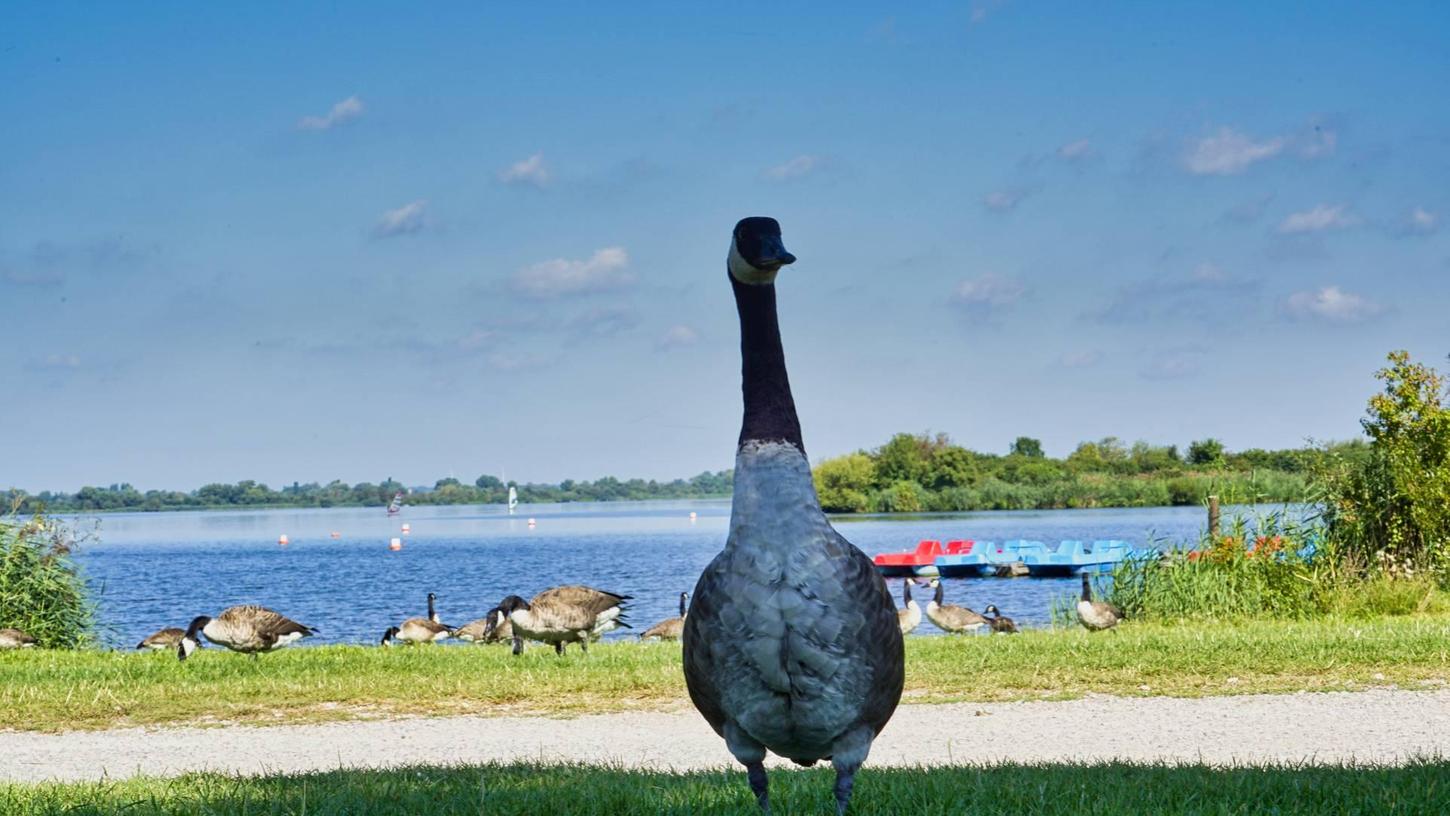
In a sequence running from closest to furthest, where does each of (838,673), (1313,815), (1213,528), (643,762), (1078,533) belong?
(838,673) → (1313,815) → (643,762) → (1213,528) → (1078,533)

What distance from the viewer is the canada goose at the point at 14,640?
1664 cm

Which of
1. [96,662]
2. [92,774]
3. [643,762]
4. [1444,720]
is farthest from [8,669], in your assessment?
[1444,720]

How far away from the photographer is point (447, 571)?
50.0 meters

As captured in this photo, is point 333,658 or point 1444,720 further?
point 333,658

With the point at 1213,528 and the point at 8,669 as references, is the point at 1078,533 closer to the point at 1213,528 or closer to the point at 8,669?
the point at 1213,528

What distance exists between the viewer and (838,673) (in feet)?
15.2

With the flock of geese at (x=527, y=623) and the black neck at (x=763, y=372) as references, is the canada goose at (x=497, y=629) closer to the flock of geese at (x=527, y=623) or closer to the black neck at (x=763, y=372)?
the flock of geese at (x=527, y=623)

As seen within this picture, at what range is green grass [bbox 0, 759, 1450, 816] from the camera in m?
5.94

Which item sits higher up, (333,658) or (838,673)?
(838,673)

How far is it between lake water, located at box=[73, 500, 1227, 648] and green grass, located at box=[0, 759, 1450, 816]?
43.1ft

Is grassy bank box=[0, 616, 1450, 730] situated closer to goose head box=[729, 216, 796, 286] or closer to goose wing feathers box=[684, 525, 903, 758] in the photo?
goose wing feathers box=[684, 525, 903, 758]

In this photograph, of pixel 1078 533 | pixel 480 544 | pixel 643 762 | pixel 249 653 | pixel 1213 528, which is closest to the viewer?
pixel 643 762

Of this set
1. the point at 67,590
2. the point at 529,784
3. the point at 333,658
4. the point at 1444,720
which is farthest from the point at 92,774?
the point at 67,590

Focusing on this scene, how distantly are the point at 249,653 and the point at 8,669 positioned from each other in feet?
7.97
